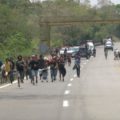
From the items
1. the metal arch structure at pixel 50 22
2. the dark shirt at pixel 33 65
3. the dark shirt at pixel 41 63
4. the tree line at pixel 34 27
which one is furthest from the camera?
the metal arch structure at pixel 50 22

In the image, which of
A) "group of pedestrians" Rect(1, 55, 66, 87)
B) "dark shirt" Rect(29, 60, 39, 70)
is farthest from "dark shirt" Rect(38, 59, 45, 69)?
"dark shirt" Rect(29, 60, 39, 70)

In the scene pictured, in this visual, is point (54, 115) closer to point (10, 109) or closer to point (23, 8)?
point (10, 109)

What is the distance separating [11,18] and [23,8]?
3098 centimetres

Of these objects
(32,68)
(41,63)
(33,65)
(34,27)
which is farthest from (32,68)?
(34,27)

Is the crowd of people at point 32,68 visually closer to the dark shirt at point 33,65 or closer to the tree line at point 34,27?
the dark shirt at point 33,65

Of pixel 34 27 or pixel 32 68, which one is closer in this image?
pixel 32 68

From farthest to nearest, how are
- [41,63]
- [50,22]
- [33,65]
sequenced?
[50,22] < [41,63] < [33,65]

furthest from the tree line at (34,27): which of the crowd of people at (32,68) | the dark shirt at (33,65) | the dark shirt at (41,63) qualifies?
the dark shirt at (33,65)

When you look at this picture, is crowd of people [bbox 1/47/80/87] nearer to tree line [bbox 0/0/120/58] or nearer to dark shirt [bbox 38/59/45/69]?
dark shirt [bbox 38/59/45/69]

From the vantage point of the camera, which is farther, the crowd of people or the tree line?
the tree line

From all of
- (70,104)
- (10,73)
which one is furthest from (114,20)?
(70,104)

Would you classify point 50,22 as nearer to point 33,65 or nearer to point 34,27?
point 34,27

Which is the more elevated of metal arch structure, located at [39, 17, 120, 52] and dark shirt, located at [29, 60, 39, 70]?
metal arch structure, located at [39, 17, 120, 52]

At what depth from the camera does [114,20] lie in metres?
106
